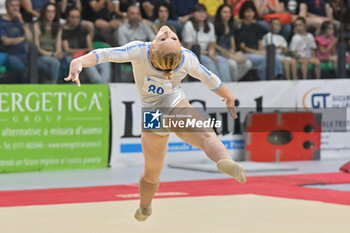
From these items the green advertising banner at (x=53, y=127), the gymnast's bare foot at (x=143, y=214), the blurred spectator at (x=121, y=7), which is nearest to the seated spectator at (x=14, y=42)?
the green advertising banner at (x=53, y=127)

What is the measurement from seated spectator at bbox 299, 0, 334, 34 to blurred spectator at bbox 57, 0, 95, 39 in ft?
15.3

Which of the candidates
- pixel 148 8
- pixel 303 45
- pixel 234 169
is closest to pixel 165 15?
pixel 148 8

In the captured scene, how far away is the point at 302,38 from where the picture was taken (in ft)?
44.8

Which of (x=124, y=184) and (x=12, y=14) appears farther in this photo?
(x=12, y=14)

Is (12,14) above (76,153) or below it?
above

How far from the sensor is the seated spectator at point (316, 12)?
553 inches

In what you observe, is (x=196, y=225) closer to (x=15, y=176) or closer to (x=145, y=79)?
(x=145, y=79)

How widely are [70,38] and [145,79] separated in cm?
597

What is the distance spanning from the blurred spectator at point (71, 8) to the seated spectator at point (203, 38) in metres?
1.71

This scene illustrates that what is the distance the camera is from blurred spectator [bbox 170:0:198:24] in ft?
42.8

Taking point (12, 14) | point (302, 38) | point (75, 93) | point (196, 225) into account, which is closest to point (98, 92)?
point (75, 93)

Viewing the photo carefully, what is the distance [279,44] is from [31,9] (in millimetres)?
4801

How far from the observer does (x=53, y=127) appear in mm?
11781

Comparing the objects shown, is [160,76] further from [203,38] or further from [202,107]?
[202,107]
